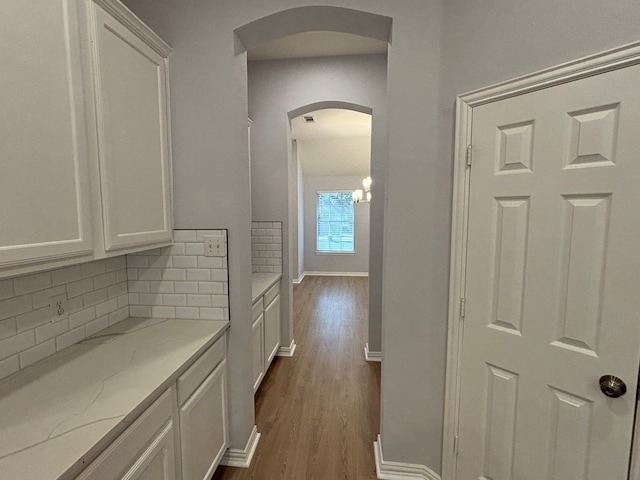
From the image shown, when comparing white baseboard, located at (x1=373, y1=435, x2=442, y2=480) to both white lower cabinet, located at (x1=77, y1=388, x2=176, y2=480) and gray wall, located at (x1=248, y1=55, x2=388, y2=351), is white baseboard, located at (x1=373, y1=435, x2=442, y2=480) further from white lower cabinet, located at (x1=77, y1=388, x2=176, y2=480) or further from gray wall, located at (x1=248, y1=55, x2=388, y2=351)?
gray wall, located at (x1=248, y1=55, x2=388, y2=351)

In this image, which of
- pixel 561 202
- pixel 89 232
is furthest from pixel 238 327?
pixel 561 202

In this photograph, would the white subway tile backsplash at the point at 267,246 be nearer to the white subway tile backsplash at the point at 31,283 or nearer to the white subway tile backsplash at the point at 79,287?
the white subway tile backsplash at the point at 79,287

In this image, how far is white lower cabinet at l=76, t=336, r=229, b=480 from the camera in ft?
3.17

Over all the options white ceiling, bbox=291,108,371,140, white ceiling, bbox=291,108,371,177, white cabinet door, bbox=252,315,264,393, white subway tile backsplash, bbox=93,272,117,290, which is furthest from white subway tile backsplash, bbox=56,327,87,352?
white ceiling, bbox=291,108,371,177

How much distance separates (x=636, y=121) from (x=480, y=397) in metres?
1.29

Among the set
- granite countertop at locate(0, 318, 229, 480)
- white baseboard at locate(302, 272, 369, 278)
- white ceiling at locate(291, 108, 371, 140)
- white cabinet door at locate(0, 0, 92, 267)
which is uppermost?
white ceiling at locate(291, 108, 371, 140)

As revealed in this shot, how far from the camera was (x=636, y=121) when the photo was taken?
3.30ft

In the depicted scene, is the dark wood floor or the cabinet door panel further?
the dark wood floor

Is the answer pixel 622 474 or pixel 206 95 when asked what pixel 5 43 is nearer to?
pixel 206 95

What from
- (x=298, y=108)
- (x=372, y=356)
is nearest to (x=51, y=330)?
(x=298, y=108)

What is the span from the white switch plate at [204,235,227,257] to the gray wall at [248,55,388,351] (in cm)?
145

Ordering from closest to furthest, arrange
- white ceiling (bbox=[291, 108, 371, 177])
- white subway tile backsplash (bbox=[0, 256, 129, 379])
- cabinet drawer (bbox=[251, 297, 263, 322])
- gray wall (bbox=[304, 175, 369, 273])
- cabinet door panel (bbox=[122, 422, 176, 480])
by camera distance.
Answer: cabinet door panel (bbox=[122, 422, 176, 480])
white subway tile backsplash (bbox=[0, 256, 129, 379])
cabinet drawer (bbox=[251, 297, 263, 322])
white ceiling (bbox=[291, 108, 371, 177])
gray wall (bbox=[304, 175, 369, 273])

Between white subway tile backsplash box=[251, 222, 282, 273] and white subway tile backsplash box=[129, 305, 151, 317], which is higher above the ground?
white subway tile backsplash box=[251, 222, 282, 273]

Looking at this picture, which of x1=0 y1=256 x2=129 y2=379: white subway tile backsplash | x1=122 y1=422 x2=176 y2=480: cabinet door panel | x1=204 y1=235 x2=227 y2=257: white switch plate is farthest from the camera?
x1=204 y1=235 x2=227 y2=257: white switch plate
